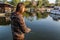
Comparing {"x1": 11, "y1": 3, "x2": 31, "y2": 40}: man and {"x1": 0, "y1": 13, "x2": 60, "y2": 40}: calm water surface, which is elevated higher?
{"x1": 11, "y1": 3, "x2": 31, "y2": 40}: man

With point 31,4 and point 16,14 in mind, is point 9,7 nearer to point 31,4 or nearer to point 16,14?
point 31,4

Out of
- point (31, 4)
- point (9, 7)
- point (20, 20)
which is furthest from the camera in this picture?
point (31, 4)

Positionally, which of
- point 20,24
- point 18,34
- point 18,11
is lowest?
point 18,34

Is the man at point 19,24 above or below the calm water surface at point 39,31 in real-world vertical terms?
above

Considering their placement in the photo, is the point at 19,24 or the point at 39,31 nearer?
the point at 19,24

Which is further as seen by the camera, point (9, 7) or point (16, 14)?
point (9, 7)

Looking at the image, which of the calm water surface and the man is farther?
the calm water surface

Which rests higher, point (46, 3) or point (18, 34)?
point (18, 34)

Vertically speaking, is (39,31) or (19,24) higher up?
(19,24)

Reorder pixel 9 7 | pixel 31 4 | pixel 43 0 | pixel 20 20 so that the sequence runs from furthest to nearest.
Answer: pixel 43 0 < pixel 31 4 < pixel 9 7 < pixel 20 20

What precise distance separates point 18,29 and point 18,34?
0.10 m

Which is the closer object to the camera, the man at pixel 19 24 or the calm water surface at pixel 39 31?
the man at pixel 19 24

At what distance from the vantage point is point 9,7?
Answer: 3294 centimetres

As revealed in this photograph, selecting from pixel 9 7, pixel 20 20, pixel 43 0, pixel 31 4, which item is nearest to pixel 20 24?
pixel 20 20
